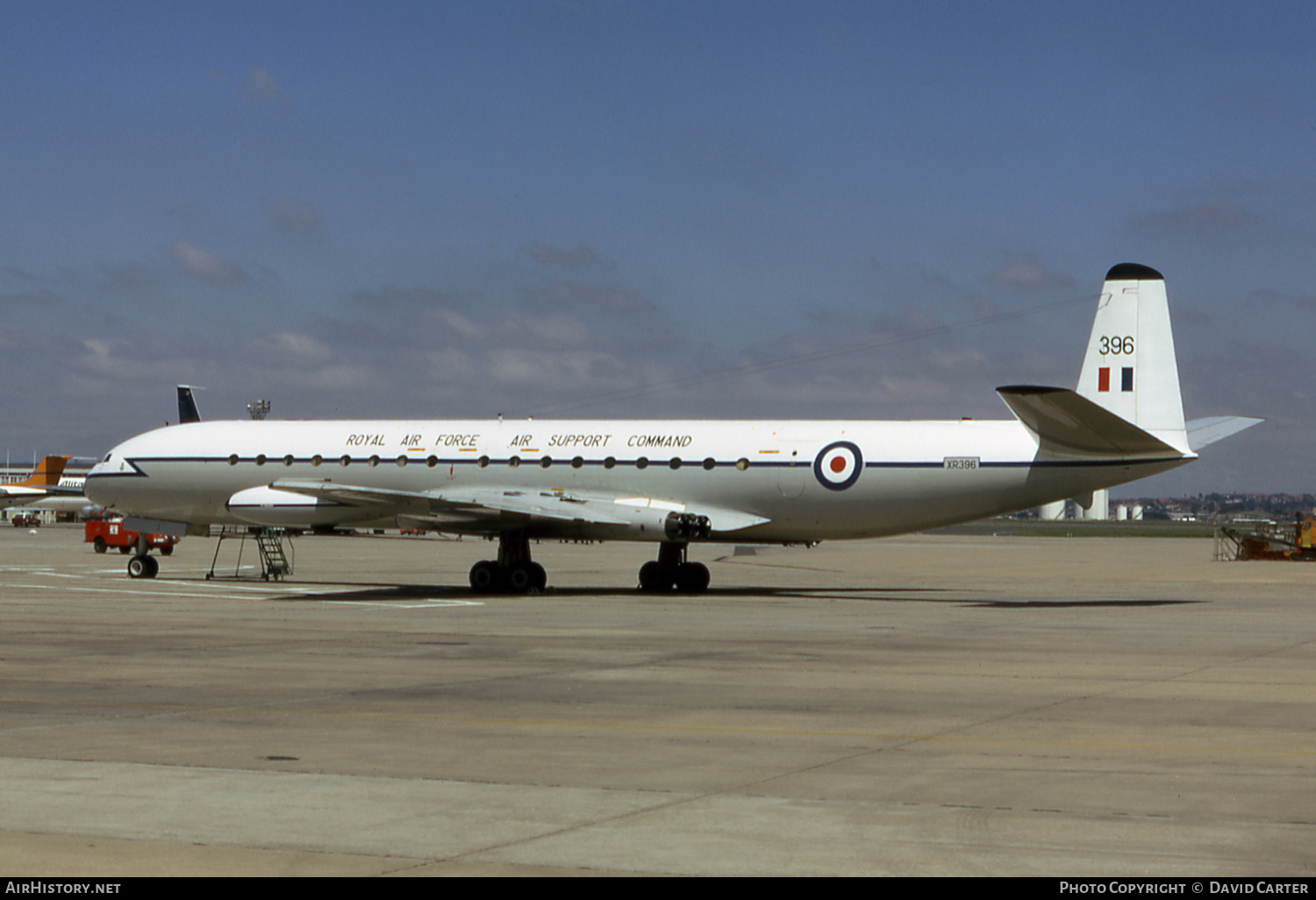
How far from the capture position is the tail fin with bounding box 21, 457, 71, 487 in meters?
98.9

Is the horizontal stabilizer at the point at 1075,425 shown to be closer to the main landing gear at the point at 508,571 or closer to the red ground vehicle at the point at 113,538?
the main landing gear at the point at 508,571

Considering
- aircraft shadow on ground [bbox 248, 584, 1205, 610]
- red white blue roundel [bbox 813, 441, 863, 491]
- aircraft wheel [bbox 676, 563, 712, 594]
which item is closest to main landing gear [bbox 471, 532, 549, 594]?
aircraft shadow on ground [bbox 248, 584, 1205, 610]

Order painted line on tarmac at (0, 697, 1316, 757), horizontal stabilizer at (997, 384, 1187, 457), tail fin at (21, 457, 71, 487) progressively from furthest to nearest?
tail fin at (21, 457, 71, 487) < horizontal stabilizer at (997, 384, 1187, 457) < painted line on tarmac at (0, 697, 1316, 757)

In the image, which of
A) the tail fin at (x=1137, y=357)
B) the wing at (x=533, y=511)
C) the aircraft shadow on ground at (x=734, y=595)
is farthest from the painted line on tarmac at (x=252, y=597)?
the tail fin at (x=1137, y=357)

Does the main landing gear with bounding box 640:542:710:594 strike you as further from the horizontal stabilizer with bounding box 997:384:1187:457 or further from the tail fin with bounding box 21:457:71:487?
the tail fin with bounding box 21:457:71:487

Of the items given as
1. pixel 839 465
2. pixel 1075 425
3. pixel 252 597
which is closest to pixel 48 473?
pixel 252 597

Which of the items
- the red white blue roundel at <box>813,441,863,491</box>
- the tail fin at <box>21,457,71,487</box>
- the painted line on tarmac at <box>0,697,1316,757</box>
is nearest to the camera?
the painted line on tarmac at <box>0,697,1316,757</box>

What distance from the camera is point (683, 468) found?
31922mm

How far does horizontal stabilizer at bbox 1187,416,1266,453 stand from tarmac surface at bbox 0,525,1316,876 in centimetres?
446

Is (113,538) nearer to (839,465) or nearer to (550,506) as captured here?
(550,506)

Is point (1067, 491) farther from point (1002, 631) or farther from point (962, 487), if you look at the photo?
point (1002, 631)

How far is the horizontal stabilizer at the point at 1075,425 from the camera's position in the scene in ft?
87.9

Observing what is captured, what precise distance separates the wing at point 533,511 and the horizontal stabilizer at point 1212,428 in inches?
367
